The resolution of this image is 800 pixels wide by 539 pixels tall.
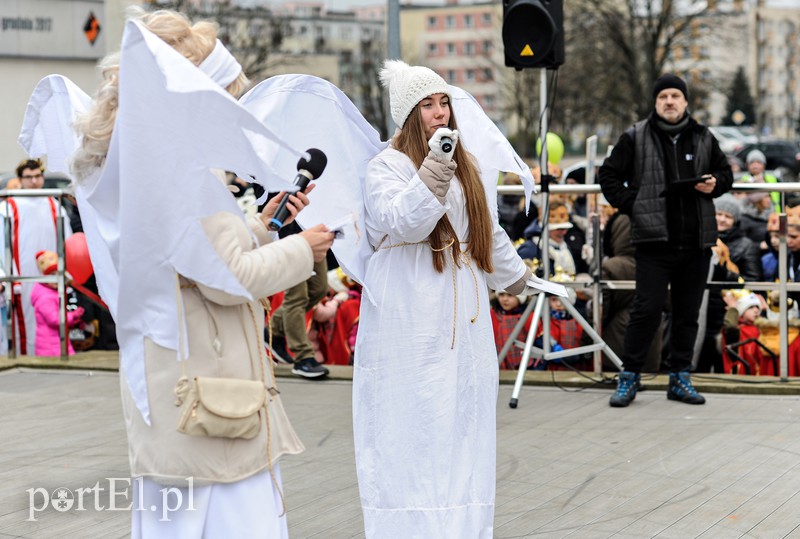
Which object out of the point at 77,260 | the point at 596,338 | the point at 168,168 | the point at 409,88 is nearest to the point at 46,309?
the point at 77,260

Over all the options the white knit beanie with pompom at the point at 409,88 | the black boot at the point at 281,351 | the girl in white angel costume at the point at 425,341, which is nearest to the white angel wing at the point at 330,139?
the girl in white angel costume at the point at 425,341

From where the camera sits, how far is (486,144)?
A: 5.53m

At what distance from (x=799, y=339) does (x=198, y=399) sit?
677 cm

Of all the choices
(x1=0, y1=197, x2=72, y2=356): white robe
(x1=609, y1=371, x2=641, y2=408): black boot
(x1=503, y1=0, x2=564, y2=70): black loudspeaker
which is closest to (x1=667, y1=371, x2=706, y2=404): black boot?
(x1=609, y1=371, x2=641, y2=408): black boot

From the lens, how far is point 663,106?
8.02 metres

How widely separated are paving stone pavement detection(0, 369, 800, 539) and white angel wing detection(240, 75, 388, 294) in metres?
1.43

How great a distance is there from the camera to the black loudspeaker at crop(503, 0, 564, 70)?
8844mm

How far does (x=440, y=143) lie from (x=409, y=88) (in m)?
0.52

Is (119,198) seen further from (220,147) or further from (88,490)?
(88,490)

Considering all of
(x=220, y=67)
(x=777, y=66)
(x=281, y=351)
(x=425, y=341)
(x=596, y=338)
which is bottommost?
(x=281, y=351)

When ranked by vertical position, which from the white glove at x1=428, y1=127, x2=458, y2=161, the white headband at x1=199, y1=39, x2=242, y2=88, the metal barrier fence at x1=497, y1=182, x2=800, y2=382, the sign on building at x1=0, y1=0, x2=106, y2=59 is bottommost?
the metal barrier fence at x1=497, y1=182, x2=800, y2=382

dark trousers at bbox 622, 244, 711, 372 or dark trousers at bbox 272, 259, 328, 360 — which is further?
dark trousers at bbox 272, 259, 328, 360

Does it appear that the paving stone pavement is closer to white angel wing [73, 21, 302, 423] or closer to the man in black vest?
the man in black vest

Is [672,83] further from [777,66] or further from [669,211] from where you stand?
[777,66]
